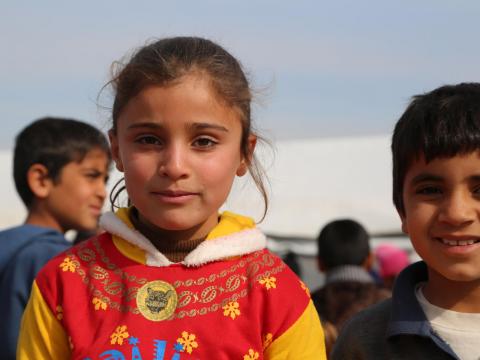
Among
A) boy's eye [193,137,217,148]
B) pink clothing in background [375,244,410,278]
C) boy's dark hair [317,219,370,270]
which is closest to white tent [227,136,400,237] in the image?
boy's eye [193,137,217,148]

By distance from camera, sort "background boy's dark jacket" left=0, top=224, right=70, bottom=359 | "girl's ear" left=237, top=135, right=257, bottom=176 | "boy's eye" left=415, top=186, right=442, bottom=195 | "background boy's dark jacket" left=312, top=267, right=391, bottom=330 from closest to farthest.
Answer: "boy's eye" left=415, top=186, right=442, bottom=195
"girl's ear" left=237, top=135, right=257, bottom=176
"background boy's dark jacket" left=0, top=224, right=70, bottom=359
"background boy's dark jacket" left=312, top=267, right=391, bottom=330

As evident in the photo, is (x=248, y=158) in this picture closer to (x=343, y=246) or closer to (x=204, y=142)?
(x=204, y=142)

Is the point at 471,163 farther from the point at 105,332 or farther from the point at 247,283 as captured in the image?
the point at 105,332

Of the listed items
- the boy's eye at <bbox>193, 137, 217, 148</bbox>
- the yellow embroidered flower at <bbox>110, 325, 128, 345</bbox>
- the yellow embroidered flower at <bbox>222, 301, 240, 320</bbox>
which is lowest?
the yellow embroidered flower at <bbox>110, 325, 128, 345</bbox>

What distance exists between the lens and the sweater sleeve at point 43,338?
255 centimetres

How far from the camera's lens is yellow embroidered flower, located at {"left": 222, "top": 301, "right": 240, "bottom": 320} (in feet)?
8.18

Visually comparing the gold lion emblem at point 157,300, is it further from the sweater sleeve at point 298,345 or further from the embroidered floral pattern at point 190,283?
the sweater sleeve at point 298,345

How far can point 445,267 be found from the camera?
249 cm

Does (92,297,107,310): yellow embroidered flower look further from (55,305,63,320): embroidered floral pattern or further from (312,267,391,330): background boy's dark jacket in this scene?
(312,267,391,330): background boy's dark jacket

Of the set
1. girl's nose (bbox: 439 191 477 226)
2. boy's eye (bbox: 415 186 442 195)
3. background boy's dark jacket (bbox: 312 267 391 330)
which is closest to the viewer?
girl's nose (bbox: 439 191 477 226)

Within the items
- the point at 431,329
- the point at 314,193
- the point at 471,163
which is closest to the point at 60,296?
the point at 431,329

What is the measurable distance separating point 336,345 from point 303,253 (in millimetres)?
6548

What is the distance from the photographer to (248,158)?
275 centimetres

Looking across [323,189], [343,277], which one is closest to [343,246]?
[343,277]
